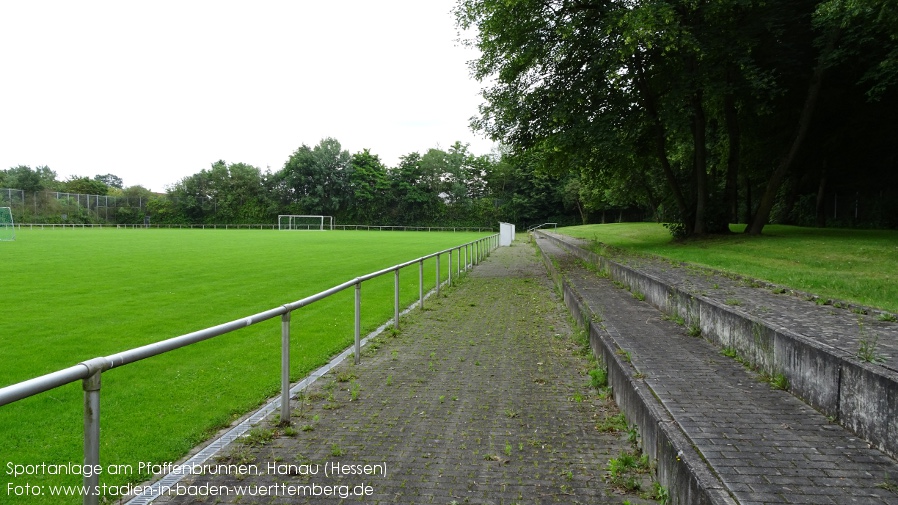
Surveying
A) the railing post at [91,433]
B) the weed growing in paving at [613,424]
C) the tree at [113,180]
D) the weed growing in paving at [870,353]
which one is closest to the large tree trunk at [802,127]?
the weed growing in paving at [870,353]

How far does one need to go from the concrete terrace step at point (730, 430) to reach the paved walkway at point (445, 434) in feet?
1.20

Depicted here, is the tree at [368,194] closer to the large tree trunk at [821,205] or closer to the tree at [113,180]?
the large tree trunk at [821,205]

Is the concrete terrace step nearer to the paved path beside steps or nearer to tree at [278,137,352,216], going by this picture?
the paved path beside steps

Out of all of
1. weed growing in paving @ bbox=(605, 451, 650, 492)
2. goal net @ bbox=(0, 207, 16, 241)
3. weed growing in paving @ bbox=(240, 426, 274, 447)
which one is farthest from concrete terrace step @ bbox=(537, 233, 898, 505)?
goal net @ bbox=(0, 207, 16, 241)

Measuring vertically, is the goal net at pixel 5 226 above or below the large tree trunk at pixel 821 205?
below

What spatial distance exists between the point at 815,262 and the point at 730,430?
1069 cm

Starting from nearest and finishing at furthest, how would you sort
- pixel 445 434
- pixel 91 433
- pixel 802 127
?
pixel 91 433, pixel 445 434, pixel 802 127

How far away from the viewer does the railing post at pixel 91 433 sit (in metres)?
2.42

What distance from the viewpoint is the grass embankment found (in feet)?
26.1

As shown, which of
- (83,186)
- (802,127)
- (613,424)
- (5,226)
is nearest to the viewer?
(613,424)

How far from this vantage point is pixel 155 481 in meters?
3.57

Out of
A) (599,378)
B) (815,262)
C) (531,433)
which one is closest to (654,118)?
(815,262)

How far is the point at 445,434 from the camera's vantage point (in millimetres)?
4359

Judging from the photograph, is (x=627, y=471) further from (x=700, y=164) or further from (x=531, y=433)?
(x=700, y=164)
